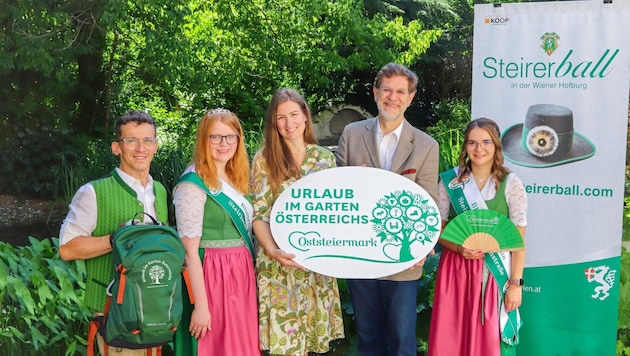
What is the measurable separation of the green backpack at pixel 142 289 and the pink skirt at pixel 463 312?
1.49m

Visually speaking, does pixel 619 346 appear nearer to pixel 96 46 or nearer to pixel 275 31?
pixel 275 31

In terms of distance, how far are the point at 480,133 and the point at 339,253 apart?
992 millimetres

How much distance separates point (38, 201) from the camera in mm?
10883

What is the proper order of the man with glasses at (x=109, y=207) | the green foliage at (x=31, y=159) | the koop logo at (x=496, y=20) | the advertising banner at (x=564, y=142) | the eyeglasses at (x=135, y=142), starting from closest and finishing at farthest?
the man with glasses at (x=109, y=207), the eyeglasses at (x=135, y=142), the advertising banner at (x=564, y=142), the koop logo at (x=496, y=20), the green foliage at (x=31, y=159)

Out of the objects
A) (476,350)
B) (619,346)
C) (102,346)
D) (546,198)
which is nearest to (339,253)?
(476,350)

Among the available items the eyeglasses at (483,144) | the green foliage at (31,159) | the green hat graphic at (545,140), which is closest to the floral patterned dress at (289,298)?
the eyeglasses at (483,144)

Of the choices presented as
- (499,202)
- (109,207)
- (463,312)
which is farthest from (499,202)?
(109,207)

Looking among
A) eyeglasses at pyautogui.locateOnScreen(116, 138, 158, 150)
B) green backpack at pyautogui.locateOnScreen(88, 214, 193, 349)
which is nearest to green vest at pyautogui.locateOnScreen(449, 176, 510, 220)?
green backpack at pyautogui.locateOnScreen(88, 214, 193, 349)

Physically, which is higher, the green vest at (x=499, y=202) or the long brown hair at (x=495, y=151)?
the long brown hair at (x=495, y=151)

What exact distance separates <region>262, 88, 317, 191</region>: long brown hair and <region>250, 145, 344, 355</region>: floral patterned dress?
4 cm

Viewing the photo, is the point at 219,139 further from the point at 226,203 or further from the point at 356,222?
the point at 356,222

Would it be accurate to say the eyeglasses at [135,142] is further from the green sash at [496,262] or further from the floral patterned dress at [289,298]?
the green sash at [496,262]

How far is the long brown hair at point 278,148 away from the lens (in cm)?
348

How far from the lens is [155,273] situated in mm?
3010
